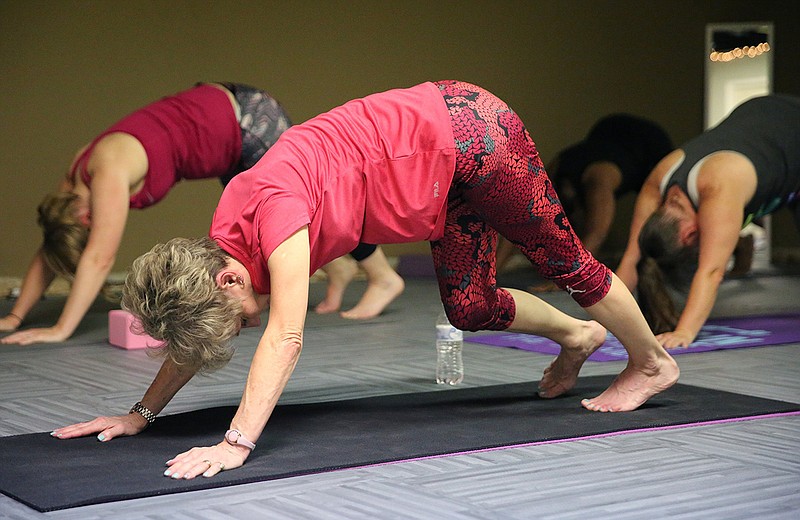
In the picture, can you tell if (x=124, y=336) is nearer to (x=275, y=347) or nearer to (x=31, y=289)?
(x=31, y=289)

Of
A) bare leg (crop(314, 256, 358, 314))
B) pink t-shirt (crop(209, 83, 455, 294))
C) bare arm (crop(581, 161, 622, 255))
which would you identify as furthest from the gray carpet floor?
bare arm (crop(581, 161, 622, 255))

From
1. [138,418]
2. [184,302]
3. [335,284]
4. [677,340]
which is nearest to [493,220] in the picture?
[184,302]

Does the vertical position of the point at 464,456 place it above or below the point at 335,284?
above

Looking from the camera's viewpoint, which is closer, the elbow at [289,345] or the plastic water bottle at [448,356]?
the elbow at [289,345]

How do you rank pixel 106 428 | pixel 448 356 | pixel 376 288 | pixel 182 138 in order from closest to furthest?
pixel 106 428 < pixel 448 356 < pixel 182 138 < pixel 376 288

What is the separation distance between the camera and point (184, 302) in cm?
224

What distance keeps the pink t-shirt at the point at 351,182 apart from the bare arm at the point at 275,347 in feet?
0.23

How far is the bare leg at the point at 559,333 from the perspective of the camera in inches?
117

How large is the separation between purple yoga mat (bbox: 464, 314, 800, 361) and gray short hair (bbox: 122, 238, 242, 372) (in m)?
1.97

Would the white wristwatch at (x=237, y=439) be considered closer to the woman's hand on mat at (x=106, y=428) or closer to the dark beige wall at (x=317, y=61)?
the woman's hand on mat at (x=106, y=428)

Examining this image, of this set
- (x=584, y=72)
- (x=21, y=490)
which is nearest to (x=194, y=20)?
(x=584, y=72)

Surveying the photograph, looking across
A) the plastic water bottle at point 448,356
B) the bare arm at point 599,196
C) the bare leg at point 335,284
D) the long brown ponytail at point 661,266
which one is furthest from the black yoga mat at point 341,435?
the bare arm at point 599,196

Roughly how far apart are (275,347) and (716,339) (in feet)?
8.45

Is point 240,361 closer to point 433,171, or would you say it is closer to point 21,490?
point 433,171
